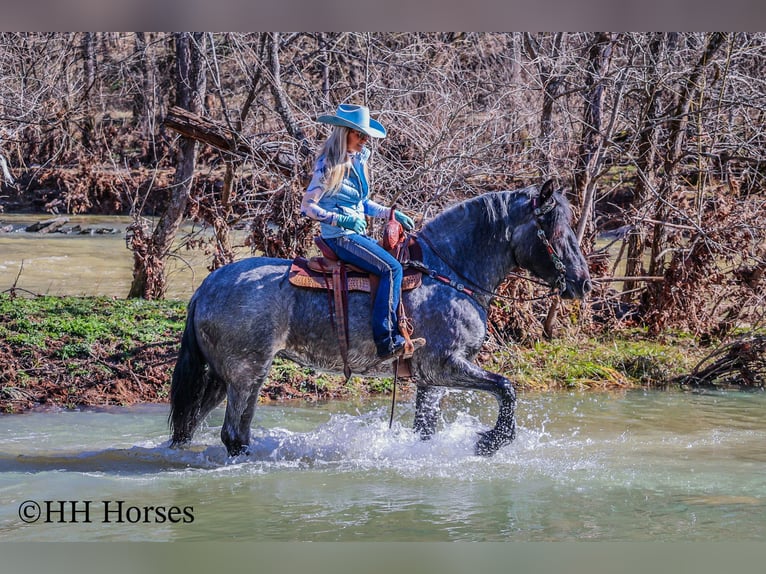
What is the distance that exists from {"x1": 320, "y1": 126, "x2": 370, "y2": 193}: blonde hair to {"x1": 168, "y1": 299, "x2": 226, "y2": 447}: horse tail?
1.33m

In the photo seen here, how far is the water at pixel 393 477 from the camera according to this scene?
220 inches

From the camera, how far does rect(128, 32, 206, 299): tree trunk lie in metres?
11.6

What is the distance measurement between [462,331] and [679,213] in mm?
4698

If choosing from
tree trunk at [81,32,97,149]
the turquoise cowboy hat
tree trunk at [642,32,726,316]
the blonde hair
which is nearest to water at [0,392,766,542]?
the blonde hair

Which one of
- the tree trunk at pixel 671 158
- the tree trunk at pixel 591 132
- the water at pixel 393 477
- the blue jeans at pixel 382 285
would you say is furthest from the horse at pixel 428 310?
the tree trunk at pixel 671 158

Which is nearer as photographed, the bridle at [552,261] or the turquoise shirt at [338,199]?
the turquoise shirt at [338,199]

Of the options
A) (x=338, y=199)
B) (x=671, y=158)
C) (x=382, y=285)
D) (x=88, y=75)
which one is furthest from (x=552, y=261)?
(x=88, y=75)

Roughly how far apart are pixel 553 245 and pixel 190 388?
2634mm

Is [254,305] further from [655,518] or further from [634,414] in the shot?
[634,414]

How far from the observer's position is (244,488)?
6348mm

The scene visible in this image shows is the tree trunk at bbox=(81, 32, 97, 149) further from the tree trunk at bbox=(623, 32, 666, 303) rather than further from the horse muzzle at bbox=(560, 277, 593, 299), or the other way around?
the horse muzzle at bbox=(560, 277, 593, 299)

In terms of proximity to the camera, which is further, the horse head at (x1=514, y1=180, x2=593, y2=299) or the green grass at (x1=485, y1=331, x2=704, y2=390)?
the green grass at (x1=485, y1=331, x2=704, y2=390)

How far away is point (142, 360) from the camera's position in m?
9.42

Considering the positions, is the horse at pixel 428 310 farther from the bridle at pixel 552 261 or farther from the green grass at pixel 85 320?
the green grass at pixel 85 320
